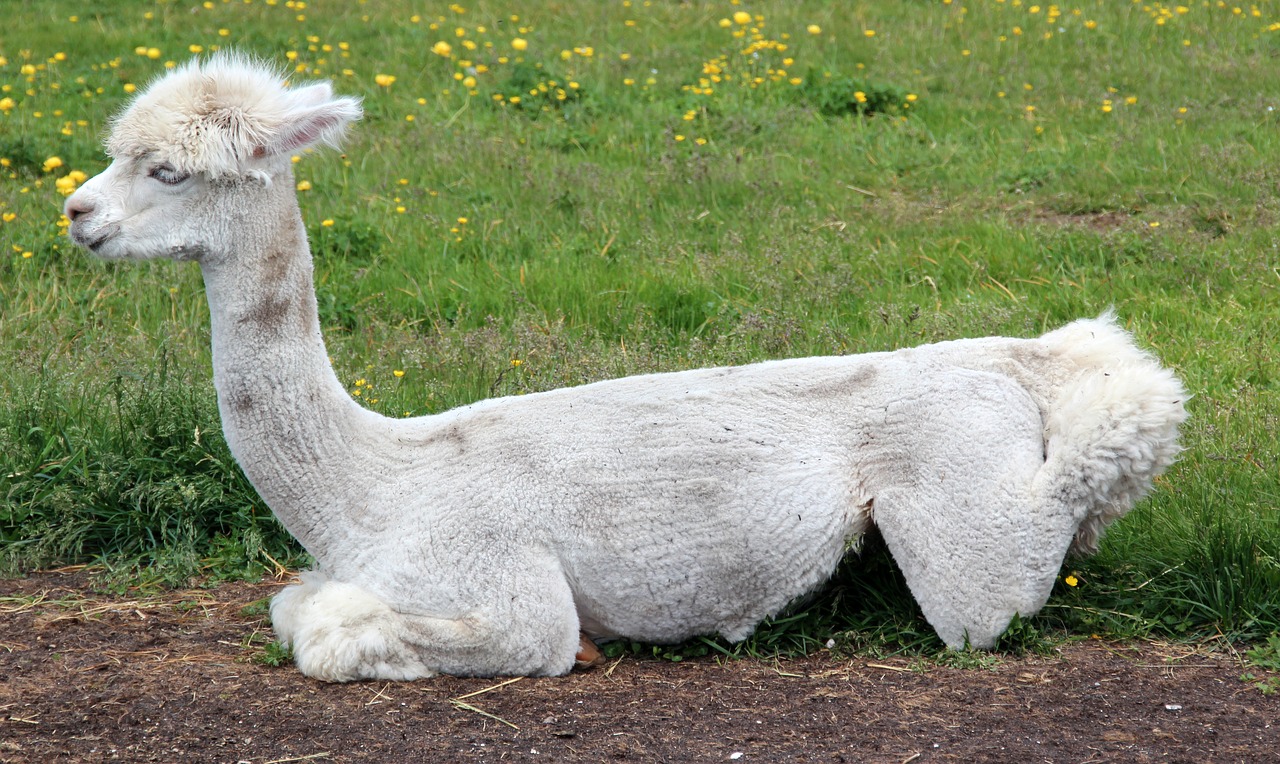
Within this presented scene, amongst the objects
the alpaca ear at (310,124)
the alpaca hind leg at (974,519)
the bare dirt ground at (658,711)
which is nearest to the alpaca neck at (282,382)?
the alpaca ear at (310,124)

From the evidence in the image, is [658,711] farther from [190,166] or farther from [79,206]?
[79,206]

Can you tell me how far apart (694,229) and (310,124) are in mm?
4397

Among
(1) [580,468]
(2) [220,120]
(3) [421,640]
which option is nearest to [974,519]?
(1) [580,468]

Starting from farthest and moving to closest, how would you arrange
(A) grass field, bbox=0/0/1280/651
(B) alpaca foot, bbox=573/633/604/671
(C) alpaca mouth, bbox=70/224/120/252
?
(A) grass field, bbox=0/0/1280/651 → (B) alpaca foot, bbox=573/633/604/671 → (C) alpaca mouth, bbox=70/224/120/252

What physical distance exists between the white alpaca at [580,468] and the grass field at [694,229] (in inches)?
14.0

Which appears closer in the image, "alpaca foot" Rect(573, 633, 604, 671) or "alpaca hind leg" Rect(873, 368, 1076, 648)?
"alpaca hind leg" Rect(873, 368, 1076, 648)

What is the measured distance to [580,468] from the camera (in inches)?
161

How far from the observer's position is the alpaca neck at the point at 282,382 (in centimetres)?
390

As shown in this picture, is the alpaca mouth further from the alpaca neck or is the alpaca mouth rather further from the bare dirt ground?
the bare dirt ground

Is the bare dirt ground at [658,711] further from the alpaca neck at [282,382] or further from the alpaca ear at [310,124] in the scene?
the alpaca ear at [310,124]

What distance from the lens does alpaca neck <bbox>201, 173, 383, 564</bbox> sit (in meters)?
3.90

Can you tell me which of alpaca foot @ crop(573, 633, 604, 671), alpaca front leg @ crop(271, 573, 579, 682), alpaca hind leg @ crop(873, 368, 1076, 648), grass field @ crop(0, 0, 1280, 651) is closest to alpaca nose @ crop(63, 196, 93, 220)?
alpaca front leg @ crop(271, 573, 579, 682)

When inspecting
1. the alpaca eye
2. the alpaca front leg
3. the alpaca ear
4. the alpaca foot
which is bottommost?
the alpaca foot

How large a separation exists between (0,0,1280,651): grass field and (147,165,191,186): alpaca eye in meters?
1.66
